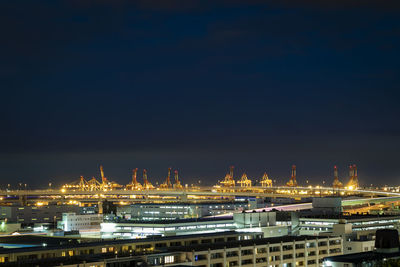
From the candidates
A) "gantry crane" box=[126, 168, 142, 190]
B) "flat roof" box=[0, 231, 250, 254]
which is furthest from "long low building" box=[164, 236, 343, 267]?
"gantry crane" box=[126, 168, 142, 190]

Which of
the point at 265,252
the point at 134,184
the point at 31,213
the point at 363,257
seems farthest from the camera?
the point at 134,184

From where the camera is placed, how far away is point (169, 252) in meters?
27.5

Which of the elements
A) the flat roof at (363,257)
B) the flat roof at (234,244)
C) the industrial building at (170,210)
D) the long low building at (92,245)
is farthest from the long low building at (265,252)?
the industrial building at (170,210)

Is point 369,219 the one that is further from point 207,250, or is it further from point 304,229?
point 207,250

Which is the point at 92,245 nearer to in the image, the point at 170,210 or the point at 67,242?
the point at 67,242

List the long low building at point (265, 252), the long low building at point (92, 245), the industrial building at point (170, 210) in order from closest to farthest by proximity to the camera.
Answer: the long low building at point (265, 252), the long low building at point (92, 245), the industrial building at point (170, 210)

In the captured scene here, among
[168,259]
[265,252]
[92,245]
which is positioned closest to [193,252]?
[168,259]

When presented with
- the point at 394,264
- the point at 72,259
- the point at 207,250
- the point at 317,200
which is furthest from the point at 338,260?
the point at 317,200

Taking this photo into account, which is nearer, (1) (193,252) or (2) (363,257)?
(2) (363,257)

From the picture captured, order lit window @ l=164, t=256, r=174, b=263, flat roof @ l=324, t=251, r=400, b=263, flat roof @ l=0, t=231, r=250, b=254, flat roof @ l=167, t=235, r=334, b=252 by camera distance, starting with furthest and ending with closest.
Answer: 1. flat roof @ l=0, t=231, r=250, b=254
2. flat roof @ l=167, t=235, r=334, b=252
3. lit window @ l=164, t=256, r=174, b=263
4. flat roof @ l=324, t=251, r=400, b=263

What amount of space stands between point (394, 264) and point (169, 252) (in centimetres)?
897

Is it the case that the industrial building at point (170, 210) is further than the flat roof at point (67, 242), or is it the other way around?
the industrial building at point (170, 210)

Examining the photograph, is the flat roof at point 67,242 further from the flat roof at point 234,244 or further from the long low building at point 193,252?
the flat roof at point 234,244

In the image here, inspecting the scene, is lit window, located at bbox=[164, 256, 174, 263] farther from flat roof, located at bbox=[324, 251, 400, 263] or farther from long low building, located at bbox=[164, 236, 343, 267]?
flat roof, located at bbox=[324, 251, 400, 263]
